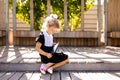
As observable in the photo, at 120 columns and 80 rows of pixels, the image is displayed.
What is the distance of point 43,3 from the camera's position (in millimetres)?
7965

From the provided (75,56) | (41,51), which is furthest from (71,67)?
(75,56)

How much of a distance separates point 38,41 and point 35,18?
13.6 ft

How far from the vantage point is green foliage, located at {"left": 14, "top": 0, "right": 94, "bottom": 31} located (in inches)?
311

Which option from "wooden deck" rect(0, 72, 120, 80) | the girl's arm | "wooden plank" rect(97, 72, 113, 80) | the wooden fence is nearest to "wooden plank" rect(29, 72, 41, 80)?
"wooden deck" rect(0, 72, 120, 80)

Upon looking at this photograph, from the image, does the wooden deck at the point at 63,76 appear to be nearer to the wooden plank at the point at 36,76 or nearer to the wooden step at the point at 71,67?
the wooden plank at the point at 36,76

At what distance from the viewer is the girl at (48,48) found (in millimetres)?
3807

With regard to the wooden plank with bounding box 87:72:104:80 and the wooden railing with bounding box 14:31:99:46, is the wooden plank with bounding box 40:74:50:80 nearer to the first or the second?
the wooden plank with bounding box 87:72:104:80

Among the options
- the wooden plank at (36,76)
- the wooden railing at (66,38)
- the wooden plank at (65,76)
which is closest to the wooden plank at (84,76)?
the wooden plank at (65,76)

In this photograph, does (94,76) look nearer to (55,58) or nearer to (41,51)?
(55,58)

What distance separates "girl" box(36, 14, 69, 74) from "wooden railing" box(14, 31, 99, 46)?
3.92m

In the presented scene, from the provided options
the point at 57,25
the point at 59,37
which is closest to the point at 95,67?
the point at 57,25

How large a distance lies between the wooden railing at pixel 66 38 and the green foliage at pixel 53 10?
0.23 meters

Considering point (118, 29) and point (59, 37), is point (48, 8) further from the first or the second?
point (118, 29)

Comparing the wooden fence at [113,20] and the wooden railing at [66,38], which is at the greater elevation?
the wooden fence at [113,20]
